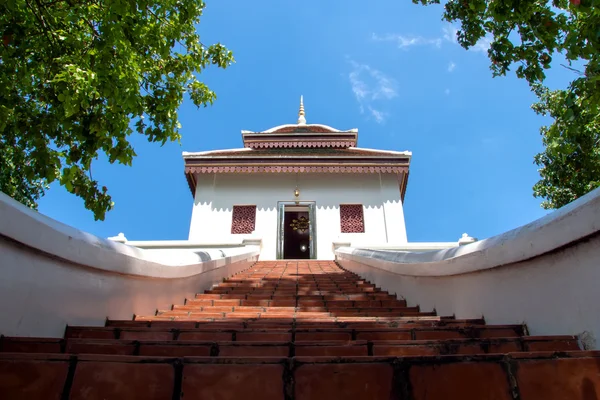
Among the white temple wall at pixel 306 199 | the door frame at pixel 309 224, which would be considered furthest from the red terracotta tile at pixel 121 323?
the white temple wall at pixel 306 199

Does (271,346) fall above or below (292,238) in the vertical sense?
below

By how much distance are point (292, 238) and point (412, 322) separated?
15974 millimetres

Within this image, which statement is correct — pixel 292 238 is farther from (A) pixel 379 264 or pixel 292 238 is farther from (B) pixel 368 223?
(A) pixel 379 264

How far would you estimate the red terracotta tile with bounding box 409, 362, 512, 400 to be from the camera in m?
0.96

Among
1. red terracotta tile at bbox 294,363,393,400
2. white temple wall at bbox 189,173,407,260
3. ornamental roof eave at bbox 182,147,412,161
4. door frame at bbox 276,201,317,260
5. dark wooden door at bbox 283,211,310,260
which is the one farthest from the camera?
dark wooden door at bbox 283,211,310,260

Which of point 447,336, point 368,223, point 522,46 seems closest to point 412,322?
point 447,336

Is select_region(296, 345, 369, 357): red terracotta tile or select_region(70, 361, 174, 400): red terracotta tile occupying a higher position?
select_region(296, 345, 369, 357): red terracotta tile

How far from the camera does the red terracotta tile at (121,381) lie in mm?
972

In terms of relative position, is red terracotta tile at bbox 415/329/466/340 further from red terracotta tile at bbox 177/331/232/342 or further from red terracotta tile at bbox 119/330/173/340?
red terracotta tile at bbox 119/330/173/340

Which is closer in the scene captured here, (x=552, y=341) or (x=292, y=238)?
(x=552, y=341)

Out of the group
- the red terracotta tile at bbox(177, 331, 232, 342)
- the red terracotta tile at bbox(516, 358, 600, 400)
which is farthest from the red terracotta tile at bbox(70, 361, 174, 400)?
the red terracotta tile at bbox(516, 358, 600, 400)

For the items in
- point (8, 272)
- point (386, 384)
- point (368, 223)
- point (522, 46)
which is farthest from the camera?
point (368, 223)

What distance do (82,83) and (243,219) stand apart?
401 inches

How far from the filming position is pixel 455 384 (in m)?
0.98
